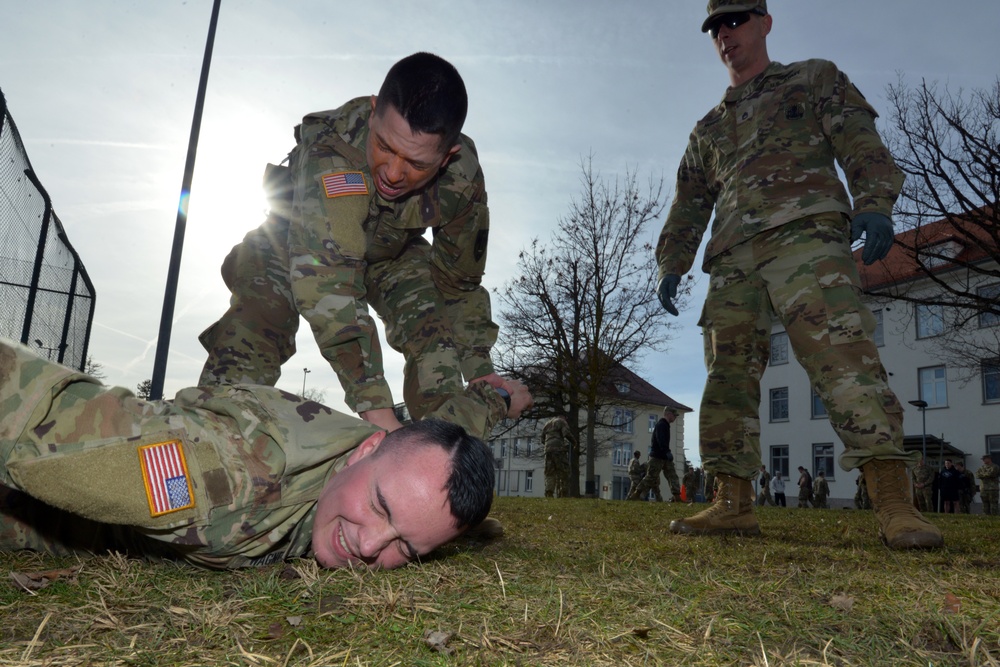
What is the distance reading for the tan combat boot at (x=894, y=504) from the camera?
121 inches

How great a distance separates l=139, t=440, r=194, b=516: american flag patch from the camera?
63.0 inches

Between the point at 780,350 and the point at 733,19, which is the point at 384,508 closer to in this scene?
the point at 733,19

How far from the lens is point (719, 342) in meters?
3.88

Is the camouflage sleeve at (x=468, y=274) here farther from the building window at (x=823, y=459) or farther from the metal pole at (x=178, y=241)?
the building window at (x=823, y=459)

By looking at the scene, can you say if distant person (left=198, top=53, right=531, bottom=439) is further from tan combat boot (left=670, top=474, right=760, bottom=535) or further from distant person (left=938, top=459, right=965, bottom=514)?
distant person (left=938, top=459, right=965, bottom=514)

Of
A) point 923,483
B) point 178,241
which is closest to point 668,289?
point 178,241

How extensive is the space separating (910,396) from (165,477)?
33529 mm

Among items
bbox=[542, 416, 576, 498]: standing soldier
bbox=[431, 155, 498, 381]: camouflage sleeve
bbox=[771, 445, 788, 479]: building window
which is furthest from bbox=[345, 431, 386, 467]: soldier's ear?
bbox=[771, 445, 788, 479]: building window

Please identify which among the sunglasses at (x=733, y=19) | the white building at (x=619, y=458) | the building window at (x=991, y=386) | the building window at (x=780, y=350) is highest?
the building window at (x=780, y=350)

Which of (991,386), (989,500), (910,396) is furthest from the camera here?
(910,396)

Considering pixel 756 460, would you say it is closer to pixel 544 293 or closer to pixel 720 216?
pixel 720 216

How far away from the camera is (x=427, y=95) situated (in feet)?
9.29

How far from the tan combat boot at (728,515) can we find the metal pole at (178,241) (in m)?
6.63

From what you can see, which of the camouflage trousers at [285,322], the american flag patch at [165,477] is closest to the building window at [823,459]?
the camouflage trousers at [285,322]
